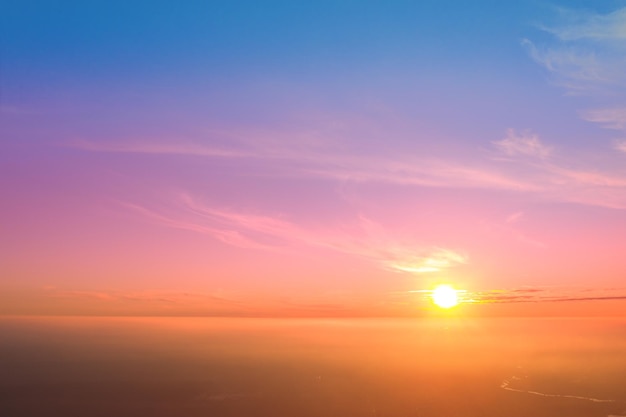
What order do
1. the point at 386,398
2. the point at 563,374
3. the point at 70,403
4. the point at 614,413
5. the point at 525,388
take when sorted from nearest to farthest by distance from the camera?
the point at 614,413 → the point at 70,403 → the point at 386,398 → the point at 525,388 → the point at 563,374

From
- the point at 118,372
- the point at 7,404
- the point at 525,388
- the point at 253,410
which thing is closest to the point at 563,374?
the point at 525,388

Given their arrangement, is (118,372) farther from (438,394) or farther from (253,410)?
(438,394)

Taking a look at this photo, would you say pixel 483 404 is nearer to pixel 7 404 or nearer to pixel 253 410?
pixel 253 410

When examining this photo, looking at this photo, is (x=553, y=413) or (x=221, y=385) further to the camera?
(x=221, y=385)

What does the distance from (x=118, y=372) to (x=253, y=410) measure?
8239 centimetres

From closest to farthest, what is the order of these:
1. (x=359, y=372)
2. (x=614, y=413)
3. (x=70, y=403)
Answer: (x=614, y=413) → (x=70, y=403) → (x=359, y=372)

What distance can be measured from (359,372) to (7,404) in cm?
12058

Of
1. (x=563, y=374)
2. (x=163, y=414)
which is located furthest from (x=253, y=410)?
(x=563, y=374)

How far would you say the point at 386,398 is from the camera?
146 meters

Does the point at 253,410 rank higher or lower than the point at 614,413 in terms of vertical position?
lower

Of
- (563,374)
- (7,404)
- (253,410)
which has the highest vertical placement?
(563,374)

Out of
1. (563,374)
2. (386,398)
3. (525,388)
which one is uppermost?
(563,374)

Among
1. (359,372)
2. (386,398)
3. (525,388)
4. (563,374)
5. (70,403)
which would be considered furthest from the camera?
(359,372)

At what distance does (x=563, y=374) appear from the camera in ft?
597
